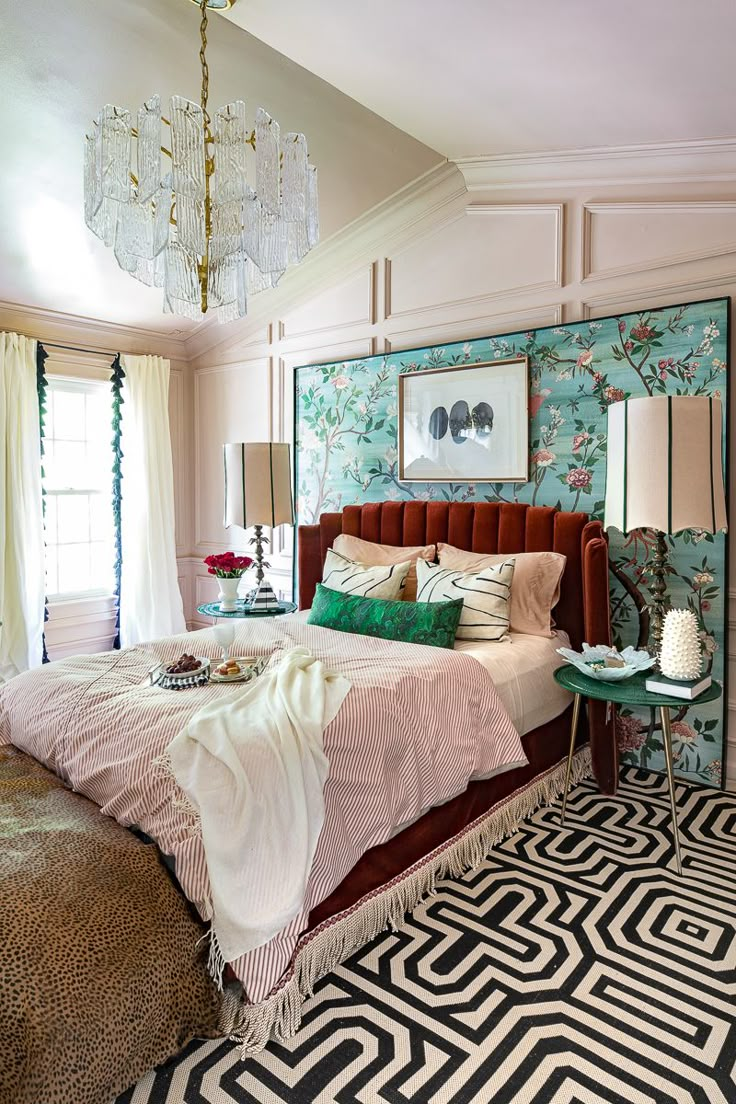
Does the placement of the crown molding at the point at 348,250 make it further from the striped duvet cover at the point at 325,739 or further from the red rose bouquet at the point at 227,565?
the striped duvet cover at the point at 325,739

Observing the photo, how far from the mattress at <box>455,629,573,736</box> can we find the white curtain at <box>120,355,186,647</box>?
2.84 metres

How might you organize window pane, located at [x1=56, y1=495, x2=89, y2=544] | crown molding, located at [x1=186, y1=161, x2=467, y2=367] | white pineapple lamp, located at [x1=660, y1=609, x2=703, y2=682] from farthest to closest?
window pane, located at [x1=56, y1=495, x2=89, y2=544] → crown molding, located at [x1=186, y1=161, x2=467, y2=367] → white pineapple lamp, located at [x1=660, y1=609, x2=703, y2=682]

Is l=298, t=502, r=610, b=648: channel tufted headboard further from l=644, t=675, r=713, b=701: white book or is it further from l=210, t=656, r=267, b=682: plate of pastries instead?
l=210, t=656, r=267, b=682: plate of pastries

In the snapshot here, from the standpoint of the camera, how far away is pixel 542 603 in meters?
3.24

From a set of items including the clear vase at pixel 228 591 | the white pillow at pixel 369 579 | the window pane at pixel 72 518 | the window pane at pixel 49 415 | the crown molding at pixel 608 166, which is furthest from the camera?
the window pane at pixel 72 518

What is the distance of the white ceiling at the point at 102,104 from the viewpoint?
2467mm

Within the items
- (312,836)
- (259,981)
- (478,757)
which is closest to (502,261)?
(478,757)

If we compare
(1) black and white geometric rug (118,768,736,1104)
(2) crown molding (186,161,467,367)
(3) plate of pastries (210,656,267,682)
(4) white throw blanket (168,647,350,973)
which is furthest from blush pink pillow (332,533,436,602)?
(2) crown molding (186,161,467,367)

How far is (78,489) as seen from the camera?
5.01 metres

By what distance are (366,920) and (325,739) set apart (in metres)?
0.55

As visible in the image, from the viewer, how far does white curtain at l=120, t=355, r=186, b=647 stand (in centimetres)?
511

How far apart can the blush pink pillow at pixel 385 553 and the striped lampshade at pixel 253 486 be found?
0.45 meters

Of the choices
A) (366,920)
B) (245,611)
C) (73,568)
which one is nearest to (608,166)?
(245,611)

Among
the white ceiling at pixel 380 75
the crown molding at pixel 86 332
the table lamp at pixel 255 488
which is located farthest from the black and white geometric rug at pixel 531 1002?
the crown molding at pixel 86 332
